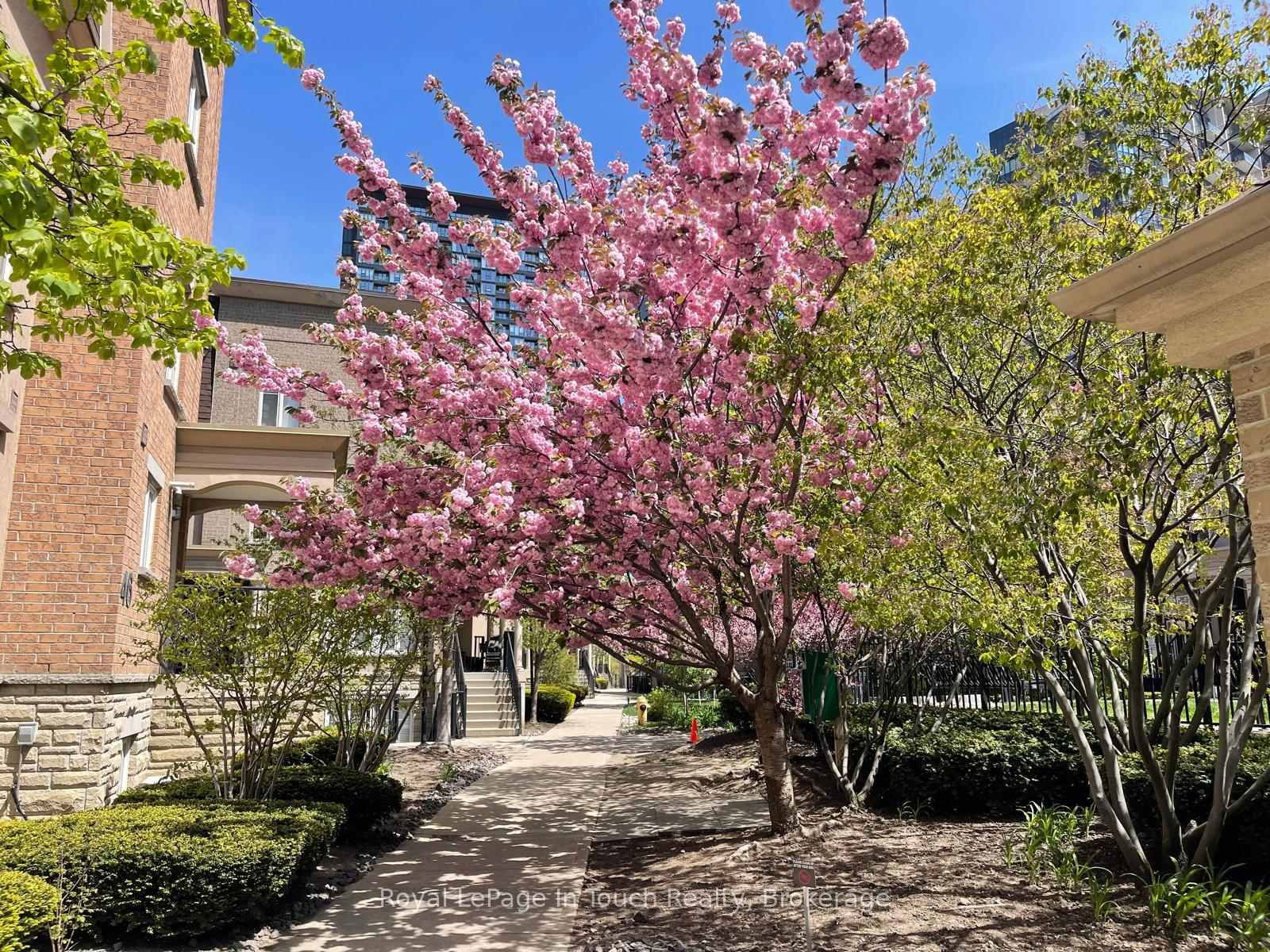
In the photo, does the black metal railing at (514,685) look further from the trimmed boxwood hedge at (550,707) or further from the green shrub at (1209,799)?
the green shrub at (1209,799)

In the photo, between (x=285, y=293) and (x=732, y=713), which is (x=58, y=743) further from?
(x=285, y=293)

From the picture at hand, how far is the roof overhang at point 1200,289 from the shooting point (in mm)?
2629

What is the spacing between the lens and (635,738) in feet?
66.9

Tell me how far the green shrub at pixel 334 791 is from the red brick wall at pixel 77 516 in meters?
1.33

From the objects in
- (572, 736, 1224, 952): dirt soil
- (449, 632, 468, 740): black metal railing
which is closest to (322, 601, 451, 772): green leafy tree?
(572, 736, 1224, 952): dirt soil

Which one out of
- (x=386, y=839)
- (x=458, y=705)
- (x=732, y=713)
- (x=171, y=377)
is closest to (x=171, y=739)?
(x=386, y=839)

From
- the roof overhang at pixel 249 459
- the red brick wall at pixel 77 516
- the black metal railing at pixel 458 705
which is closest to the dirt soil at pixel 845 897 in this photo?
the red brick wall at pixel 77 516

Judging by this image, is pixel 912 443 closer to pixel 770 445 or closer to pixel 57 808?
pixel 770 445

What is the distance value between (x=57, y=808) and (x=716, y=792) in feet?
23.9

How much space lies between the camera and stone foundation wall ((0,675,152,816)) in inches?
316

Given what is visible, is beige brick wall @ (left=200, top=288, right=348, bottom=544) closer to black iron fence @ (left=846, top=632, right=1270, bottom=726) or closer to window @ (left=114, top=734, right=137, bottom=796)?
window @ (left=114, top=734, right=137, bottom=796)

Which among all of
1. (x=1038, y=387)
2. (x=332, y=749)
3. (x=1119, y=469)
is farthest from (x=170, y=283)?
(x=332, y=749)

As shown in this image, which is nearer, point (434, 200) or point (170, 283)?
point (170, 283)

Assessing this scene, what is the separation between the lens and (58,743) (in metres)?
8.13
